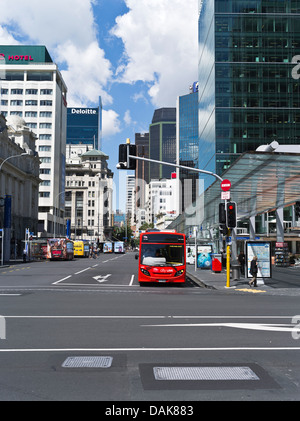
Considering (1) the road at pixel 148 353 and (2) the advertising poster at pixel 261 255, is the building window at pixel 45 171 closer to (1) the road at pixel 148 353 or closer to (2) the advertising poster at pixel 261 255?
(2) the advertising poster at pixel 261 255

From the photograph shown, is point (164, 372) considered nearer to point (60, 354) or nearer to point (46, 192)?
point (60, 354)

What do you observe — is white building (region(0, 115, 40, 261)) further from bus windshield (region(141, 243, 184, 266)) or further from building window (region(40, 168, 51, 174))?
bus windshield (region(141, 243, 184, 266))

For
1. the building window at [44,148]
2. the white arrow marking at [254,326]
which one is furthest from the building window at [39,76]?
the white arrow marking at [254,326]

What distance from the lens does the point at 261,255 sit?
2395cm

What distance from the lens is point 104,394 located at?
5359 millimetres

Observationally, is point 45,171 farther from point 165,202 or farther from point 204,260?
point 204,260

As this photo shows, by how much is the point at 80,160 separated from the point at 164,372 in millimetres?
179980

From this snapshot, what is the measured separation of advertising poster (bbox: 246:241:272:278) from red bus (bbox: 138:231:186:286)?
144 inches

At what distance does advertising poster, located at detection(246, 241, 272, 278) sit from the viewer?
78.0ft

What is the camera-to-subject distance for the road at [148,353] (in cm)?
555

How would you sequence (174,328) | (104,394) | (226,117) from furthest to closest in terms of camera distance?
(226,117) < (174,328) < (104,394)

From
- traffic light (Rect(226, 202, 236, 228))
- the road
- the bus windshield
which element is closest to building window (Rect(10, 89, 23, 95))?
the bus windshield

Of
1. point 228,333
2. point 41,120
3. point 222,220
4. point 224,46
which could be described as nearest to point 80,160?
point 41,120

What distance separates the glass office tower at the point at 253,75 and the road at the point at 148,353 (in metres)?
59.0
